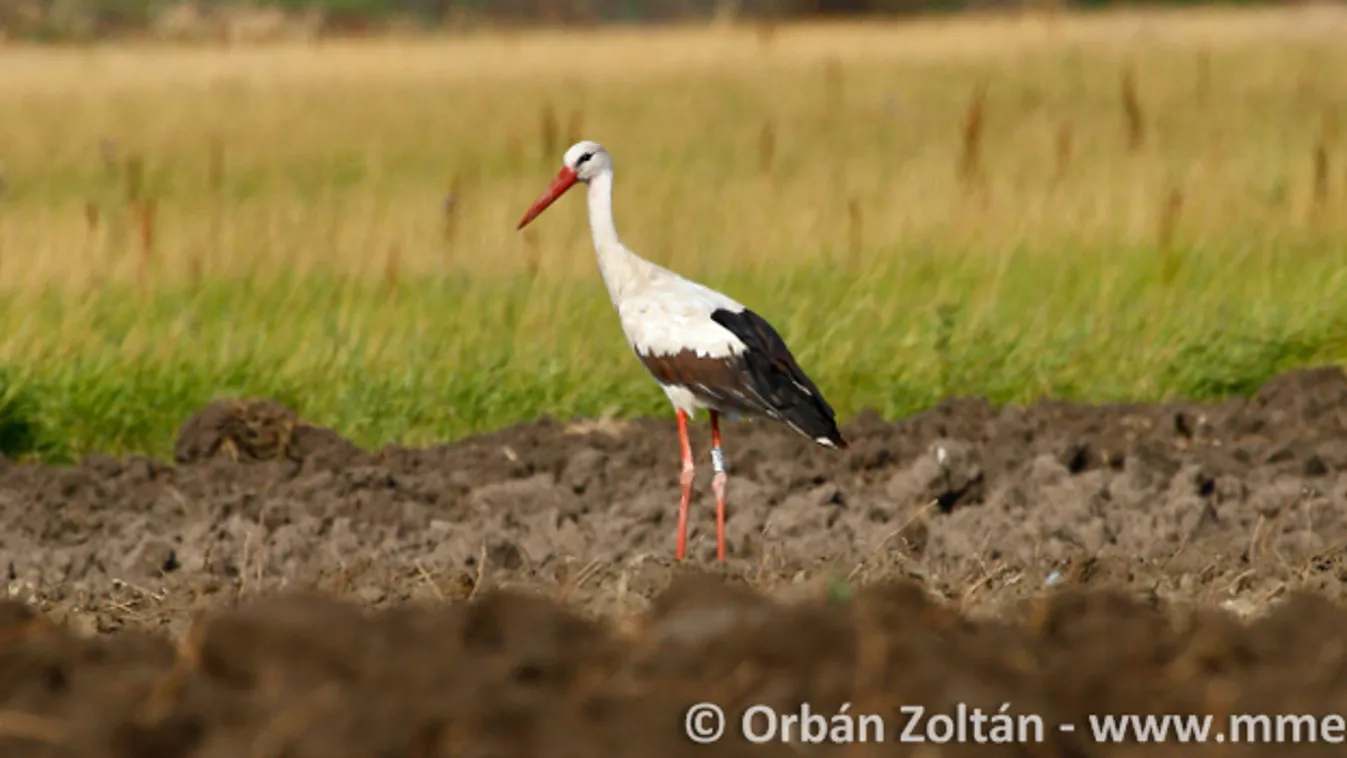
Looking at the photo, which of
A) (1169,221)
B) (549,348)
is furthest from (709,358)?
→ (1169,221)

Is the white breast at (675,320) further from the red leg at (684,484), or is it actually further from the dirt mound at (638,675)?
the dirt mound at (638,675)

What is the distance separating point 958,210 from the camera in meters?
12.5

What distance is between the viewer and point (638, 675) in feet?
13.0

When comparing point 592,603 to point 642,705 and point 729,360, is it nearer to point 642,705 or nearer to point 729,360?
point 729,360

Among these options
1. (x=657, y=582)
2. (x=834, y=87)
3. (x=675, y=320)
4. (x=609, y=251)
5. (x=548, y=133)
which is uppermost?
(x=609, y=251)

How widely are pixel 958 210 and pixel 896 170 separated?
237cm

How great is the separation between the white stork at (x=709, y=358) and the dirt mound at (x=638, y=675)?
2.45 metres

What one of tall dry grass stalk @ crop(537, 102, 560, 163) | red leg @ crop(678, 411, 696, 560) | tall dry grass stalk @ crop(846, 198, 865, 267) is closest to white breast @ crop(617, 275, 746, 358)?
red leg @ crop(678, 411, 696, 560)

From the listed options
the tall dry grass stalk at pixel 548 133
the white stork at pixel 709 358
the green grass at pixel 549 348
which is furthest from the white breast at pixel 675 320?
the tall dry grass stalk at pixel 548 133

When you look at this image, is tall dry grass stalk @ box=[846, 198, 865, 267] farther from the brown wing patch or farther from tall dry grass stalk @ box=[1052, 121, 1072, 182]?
the brown wing patch

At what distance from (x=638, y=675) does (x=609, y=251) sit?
3713 millimetres

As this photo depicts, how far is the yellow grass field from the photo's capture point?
9.36 m

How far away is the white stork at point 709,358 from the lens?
22.9ft

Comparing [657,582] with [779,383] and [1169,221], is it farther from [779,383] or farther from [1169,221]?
[1169,221]
